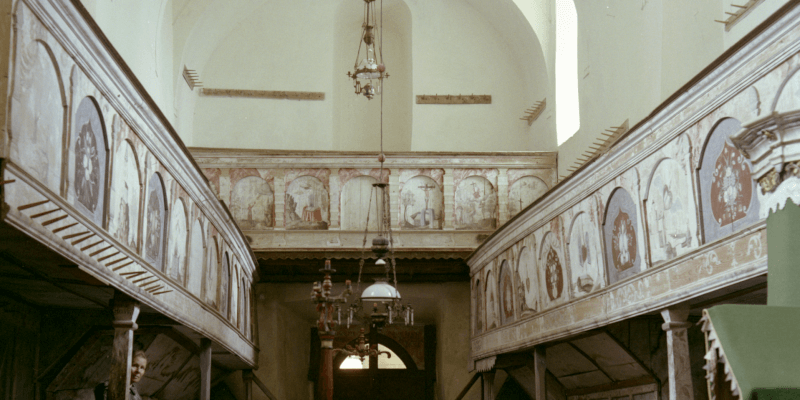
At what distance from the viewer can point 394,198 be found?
772 inches

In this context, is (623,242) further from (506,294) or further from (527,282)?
(506,294)

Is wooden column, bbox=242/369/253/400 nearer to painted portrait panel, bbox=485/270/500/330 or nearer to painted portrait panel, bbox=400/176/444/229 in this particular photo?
painted portrait panel, bbox=400/176/444/229

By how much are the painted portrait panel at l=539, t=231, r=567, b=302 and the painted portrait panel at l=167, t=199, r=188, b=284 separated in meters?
5.63

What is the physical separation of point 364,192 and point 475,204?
2667 millimetres

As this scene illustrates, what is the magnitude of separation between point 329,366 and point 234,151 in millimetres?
10680

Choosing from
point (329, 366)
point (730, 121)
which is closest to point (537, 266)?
point (329, 366)

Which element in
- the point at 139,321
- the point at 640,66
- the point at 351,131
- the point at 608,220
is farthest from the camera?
the point at 351,131

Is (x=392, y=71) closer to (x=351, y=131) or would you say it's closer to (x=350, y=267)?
(x=351, y=131)

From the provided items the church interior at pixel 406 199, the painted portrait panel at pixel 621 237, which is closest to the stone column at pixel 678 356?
the church interior at pixel 406 199

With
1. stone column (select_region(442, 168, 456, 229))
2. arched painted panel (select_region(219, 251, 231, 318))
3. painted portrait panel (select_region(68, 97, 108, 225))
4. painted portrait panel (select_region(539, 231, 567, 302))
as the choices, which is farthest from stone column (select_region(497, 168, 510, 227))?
painted portrait panel (select_region(68, 97, 108, 225))

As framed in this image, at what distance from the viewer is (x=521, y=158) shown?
65.2 feet

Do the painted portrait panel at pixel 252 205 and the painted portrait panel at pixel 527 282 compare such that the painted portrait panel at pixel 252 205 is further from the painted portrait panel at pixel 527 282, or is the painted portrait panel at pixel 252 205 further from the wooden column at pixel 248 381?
the painted portrait panel at pixel 527 282

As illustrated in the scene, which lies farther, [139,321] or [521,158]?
[521,158]

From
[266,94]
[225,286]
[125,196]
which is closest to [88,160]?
[125,196]
